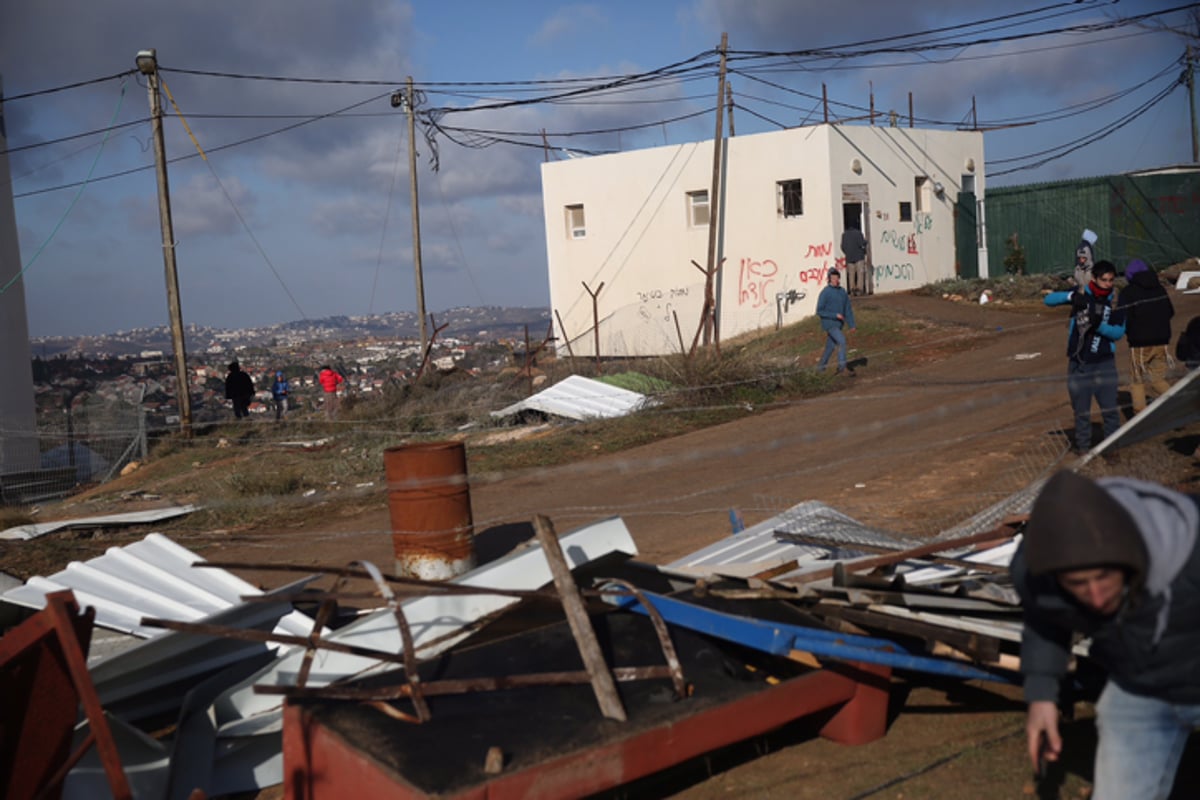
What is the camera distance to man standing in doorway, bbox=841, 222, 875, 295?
23.5 m

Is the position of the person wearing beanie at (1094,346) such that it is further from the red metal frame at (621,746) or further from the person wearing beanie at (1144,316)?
the red metal frame at (621,746)

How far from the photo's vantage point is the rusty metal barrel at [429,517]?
291 inches

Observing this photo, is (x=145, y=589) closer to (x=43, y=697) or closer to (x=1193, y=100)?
(x=43, y=697)

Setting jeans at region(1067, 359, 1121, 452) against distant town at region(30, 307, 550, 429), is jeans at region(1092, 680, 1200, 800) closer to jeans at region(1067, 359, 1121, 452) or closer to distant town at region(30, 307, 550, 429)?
jeans at region(1067, 359, 1121, 452)

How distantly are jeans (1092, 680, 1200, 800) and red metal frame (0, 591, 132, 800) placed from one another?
3.35 metres

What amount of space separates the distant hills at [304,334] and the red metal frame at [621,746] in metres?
22.2

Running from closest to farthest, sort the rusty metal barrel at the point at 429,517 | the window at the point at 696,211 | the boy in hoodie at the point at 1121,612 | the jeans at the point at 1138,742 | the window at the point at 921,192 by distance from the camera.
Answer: the boy in hoodie at the point at 1121,612 → the jeans at the point at 1138,742 → the rusty metal barrel at the point at 429,517 → the window at the point at 696,211 → the window at the point at 921,192

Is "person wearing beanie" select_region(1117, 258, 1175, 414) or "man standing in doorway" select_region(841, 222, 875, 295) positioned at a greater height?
"man standing in doorway" select_region(841, 222, 875, 295)

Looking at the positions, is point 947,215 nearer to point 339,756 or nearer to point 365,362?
point 365,362

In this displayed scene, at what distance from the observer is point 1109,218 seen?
27406 millimetres

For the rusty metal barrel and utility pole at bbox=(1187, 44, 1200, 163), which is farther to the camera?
utility pole at bbox=(1187, 44, 1200, 163)

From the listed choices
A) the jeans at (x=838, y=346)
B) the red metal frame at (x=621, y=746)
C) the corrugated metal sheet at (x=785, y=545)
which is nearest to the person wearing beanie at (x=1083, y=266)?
the corrugated metal sheet at (x=785, y=545)

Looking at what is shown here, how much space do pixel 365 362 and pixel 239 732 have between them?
21.8 m

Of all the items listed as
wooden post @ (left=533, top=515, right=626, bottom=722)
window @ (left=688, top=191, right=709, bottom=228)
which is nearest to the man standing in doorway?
window @ (left=688, top=191, right=709, bottom=228)
